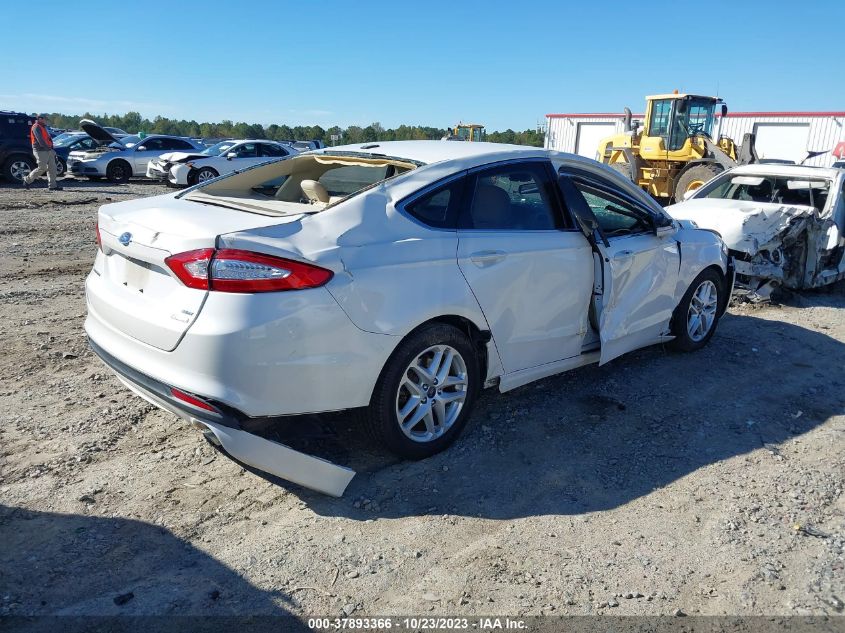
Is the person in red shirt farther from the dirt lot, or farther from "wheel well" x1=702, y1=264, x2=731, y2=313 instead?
"wheel well" x1=702, y1=264, x2=731, y2=313

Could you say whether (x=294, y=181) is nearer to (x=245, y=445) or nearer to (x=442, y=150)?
(x=442, y=150)

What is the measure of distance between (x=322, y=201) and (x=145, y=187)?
58.8 feet

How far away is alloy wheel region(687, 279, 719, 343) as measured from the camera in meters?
5.68

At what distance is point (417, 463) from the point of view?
12.2 feet

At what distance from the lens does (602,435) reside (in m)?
4.20

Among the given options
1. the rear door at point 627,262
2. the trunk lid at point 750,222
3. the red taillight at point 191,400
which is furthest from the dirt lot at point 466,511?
the trunk lid at point 750,222

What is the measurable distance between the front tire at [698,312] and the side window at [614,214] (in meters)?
0.90

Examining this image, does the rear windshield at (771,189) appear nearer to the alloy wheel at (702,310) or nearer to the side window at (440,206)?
the alloy wheel at (702,310)

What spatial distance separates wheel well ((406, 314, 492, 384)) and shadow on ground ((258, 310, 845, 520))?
468 mm

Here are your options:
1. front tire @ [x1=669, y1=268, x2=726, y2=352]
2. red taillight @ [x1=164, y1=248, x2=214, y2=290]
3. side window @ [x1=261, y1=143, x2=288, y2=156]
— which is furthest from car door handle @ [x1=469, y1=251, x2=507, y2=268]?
side window @ [x1=261, y1=143, x2=288, y2=156]

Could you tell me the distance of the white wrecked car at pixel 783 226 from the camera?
24.8 feet

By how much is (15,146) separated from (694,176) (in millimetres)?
17852

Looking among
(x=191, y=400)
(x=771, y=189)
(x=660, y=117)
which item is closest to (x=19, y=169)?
(x=660, y=117)

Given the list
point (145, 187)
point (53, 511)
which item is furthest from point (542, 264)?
point (145, 187)
